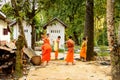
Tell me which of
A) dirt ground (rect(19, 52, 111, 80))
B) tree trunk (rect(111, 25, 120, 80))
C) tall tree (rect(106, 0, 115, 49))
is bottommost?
dirt ground (rect(19, 52, 111, 80))

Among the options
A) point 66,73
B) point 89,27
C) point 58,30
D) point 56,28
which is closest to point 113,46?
point 66,73

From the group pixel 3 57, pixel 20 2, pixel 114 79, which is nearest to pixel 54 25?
pixel 20 2

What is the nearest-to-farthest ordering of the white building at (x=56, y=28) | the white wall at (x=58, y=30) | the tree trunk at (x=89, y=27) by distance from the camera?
the tree trunk at (x=89, y=27)
the white building at (x=56, y=28)
the white wall at (x=58, y=30)

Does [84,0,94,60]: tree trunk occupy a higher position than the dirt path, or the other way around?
[84,0,94,60]: tree trunk

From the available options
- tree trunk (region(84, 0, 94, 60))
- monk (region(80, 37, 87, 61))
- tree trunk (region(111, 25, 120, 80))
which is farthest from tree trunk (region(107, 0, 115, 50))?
tree trunk (region(84, 0, 94, 60))

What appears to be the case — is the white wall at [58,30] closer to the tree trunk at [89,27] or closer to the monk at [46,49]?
the tree trunk at [89,27]

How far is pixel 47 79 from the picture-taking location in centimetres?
1639

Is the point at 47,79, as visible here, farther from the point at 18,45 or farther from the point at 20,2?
the point at 20,2

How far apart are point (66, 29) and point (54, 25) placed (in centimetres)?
347

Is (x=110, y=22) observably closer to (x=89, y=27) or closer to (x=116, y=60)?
(x=116, y=60)

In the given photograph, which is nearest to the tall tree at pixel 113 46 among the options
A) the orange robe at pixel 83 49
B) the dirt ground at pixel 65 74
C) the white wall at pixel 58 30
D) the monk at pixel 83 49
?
the dirt ground at pixel 65 74

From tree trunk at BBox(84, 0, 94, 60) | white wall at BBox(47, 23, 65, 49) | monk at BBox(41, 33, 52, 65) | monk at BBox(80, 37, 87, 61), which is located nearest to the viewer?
monk at BBox(41, 33, 52, 65)

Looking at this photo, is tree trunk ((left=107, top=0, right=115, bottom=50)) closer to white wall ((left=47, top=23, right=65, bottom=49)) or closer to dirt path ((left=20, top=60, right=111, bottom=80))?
dirt path ((left=20, top=60, right=111, bottom=80))

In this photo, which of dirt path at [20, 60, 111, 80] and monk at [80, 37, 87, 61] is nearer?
dirt path at [20, 60, 111, 80]
